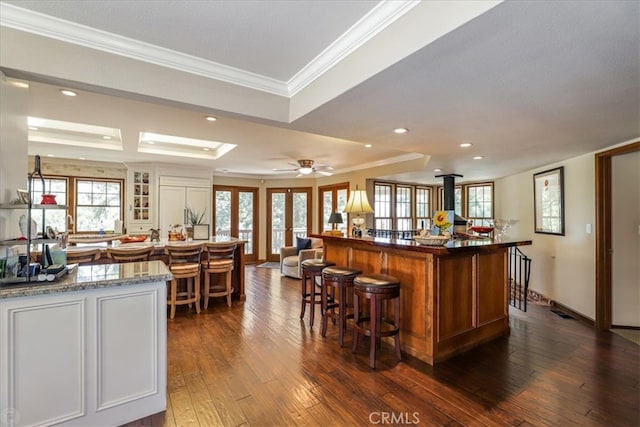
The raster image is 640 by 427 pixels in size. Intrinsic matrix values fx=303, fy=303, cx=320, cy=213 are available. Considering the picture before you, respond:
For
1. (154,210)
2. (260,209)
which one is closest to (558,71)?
(154,210)

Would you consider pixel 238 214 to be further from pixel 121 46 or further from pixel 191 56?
pixel 121 46

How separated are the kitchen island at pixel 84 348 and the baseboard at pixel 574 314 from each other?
482 centimetres

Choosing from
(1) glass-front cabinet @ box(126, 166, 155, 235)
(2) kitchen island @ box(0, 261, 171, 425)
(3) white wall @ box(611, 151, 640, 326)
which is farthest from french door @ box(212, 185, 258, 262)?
(3) white wall @ box(611, 151, 640, 326)

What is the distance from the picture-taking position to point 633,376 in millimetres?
2553

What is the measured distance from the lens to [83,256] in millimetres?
3521

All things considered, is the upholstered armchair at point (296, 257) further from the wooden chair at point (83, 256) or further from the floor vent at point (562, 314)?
the floor vent at point (562, 314)

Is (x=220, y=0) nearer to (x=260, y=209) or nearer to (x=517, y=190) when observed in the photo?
(x=517, y=190)

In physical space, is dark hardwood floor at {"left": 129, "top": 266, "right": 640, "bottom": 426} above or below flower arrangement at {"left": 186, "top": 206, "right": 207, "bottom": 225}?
below

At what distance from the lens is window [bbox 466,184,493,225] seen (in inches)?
288

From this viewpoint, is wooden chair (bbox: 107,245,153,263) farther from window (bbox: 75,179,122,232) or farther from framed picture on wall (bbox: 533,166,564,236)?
framed picture on wall (bbox: 533,166,564,236)

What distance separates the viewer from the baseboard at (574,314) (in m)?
3.83

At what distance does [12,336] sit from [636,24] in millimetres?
3506

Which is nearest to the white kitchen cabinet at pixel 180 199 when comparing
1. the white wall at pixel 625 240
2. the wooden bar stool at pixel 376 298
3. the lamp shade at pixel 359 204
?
the lamp shade at pixel 359 204

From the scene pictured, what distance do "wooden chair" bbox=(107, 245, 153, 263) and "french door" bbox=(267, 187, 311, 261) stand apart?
187 inches
